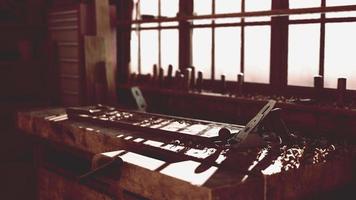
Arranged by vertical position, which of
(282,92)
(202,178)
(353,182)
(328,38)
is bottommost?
(353,182)

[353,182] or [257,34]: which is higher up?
[257,34]

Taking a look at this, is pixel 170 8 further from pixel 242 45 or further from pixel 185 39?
pixel 242 45

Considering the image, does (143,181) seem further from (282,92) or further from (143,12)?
(143,12)

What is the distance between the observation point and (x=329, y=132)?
11.9 ft

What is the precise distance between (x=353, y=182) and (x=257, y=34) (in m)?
1.76

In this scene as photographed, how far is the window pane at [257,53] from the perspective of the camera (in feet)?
14.1

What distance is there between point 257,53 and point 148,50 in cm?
168

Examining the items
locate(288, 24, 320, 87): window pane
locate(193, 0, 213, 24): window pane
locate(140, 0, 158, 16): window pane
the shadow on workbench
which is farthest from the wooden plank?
locate(140, 0, 158, 16): window pane

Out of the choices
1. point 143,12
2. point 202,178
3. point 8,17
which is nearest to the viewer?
point 202,178

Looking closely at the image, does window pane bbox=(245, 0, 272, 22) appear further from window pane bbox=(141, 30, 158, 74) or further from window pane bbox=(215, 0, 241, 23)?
window pane bbox=(141, 30, 158, 74)

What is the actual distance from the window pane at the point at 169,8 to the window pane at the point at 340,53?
190cm

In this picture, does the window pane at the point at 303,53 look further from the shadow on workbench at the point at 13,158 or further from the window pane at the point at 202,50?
the shadow on workbench at the point at 13,158

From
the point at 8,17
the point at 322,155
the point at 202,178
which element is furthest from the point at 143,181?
the point at 8,17

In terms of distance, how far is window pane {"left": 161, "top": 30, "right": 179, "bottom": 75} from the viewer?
5277 millimetres
